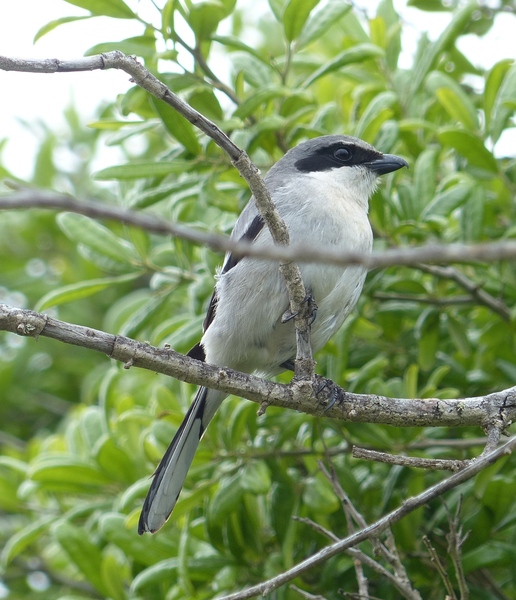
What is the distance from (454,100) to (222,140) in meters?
2.06

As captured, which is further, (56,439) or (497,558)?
(56,439)

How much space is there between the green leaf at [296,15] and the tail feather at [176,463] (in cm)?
181

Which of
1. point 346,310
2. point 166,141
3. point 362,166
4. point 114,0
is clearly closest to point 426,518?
point 346,310

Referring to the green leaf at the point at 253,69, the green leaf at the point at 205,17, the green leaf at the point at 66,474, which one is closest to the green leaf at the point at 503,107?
the green leaf at the point at 253,69

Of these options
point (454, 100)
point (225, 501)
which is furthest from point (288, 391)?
point (454, 100)

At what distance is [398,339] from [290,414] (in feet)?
2.57

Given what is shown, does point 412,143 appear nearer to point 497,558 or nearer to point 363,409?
point 363,409

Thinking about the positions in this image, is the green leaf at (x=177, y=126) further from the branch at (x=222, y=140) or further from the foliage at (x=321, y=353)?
the branch at (x=222, y=140)

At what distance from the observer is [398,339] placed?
4.18m

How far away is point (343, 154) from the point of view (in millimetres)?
4125

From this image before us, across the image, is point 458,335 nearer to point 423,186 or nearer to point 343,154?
point 423,186

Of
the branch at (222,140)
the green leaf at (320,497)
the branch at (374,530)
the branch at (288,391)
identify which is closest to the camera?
the branch at (222,140)

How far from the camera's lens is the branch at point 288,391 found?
248 centimetres

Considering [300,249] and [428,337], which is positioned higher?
[300,249]
